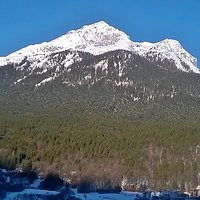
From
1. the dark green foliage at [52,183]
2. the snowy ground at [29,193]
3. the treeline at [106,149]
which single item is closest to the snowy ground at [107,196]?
the snowy ground at [29,193]

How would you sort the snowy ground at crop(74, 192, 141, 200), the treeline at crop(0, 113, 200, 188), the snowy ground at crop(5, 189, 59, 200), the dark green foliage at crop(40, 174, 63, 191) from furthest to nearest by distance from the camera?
1. the treeline at crop(0, 113, 200, 188)
2. the dark green foliage at crop(40, 174, 63, 191)
3. the snowy ground at crop(74, 192, 141, 200)
4. the snowy ground at crop(5, 189, 59, 200)

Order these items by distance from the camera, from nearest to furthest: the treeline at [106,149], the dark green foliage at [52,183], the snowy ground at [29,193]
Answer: the snowy ground at [29,193], the dark green foliage at [52,183], the treeline at [106,149]

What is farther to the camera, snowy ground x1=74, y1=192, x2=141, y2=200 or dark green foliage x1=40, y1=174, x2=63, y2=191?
dark green foliage x1=40, y1=174, x2=63, y2=191

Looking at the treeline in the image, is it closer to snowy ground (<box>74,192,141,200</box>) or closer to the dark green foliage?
the dark green foliage

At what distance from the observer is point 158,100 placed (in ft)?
630

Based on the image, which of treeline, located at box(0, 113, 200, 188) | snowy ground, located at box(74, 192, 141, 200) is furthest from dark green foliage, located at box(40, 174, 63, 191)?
snowy ground, located at box(74, 192, 141, 200)

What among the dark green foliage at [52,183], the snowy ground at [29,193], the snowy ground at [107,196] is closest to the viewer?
the snowy ground at [29,193]

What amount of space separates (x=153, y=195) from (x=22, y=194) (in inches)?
905

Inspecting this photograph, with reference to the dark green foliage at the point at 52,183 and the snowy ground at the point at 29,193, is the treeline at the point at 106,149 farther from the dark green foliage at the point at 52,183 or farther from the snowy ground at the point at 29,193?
the snowy ground at the point at 29,193

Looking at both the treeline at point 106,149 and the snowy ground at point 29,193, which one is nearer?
the snowy ground at point 29,193

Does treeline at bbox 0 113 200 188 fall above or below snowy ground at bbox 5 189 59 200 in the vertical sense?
above

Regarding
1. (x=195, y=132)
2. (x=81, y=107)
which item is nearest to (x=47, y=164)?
(x=195, y=132)

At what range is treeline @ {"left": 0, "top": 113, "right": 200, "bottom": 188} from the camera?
120 meters

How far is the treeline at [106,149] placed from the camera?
120500 mm
